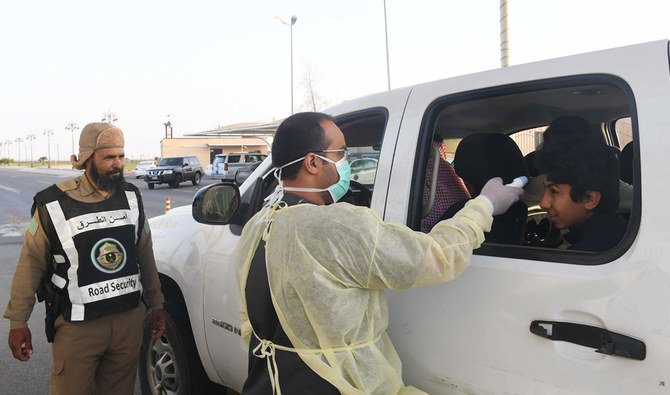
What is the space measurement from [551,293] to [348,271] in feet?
1.99

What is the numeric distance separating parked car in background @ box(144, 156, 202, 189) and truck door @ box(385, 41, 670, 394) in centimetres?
2853

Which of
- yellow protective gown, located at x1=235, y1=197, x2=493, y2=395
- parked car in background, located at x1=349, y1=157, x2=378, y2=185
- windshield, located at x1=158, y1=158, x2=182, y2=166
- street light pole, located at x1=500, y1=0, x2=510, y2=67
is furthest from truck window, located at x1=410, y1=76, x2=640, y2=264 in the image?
windshield, located at x1=158, y1=158, x2=182, y2=166

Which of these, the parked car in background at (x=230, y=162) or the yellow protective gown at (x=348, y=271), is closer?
the yellow protective gown at (x=348, y=271)

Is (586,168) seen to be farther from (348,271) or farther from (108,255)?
(108,255)

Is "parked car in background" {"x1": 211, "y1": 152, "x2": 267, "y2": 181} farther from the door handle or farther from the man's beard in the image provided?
the door handle

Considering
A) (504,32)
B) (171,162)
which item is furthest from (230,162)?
(504,32)

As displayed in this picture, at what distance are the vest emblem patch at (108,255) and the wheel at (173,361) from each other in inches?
22.3

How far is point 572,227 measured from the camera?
1.95 metres

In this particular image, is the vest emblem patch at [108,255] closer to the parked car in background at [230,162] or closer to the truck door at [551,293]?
the truck door at [551,293]

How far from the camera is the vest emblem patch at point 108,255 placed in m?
2.57

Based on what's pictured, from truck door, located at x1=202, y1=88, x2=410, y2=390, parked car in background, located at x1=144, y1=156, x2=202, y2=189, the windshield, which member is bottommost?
truck door, located at x1=202, y1=88, x2=410, y2=390

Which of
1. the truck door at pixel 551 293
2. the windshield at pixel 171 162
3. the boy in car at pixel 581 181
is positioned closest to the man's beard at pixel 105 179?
the truck door at pixel 551 293

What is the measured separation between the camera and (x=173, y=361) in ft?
10.2

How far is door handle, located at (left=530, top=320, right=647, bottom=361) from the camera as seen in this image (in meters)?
1.36
